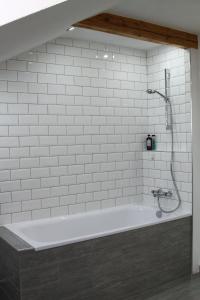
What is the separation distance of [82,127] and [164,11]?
1.58 m

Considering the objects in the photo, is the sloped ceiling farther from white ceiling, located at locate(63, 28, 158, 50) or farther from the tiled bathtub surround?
white ceiling, located at locate(63, 28, 158, 50)

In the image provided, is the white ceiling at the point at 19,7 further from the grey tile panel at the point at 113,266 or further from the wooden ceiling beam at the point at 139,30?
the grey tile panel at the point at 113,266

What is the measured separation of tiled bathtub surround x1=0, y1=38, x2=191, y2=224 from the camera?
3.61m

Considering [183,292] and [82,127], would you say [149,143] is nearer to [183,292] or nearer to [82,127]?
[82,127]

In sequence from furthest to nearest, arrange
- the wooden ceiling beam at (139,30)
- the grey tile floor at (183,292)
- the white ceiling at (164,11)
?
the grey tile floor at (183,292) → the wooden ceiling beam at (139,30) → the white ceiling at (164,11)

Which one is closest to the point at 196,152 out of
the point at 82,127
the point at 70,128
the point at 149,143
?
the point at 149,143

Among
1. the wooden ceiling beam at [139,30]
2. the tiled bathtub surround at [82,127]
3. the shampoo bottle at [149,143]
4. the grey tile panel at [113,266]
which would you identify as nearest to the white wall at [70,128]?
the tiled bathtub surround at [82,127]

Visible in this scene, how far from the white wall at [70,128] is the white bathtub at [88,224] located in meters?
0.11

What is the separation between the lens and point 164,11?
321 centimetres

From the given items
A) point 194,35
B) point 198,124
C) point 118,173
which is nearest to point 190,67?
point 194,35

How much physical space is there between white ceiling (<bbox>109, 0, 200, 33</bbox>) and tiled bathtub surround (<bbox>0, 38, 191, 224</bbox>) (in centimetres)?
63

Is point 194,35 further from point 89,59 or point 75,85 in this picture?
point 75,85

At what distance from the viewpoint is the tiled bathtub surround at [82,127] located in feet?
11.8

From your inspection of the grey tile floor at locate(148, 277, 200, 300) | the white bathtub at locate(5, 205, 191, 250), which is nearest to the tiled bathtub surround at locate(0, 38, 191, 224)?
the white bathtub at locate(5, 205, 191, 250)
